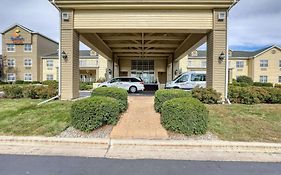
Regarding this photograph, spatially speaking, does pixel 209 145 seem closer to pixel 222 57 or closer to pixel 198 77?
pixel 222 57

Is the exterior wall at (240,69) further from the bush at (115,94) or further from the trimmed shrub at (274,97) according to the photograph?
the bush at (115,94)

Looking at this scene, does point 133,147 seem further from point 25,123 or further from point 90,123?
point 25,123

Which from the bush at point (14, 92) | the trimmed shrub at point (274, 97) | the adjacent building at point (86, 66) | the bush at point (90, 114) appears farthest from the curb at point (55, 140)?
the adjacent building at point (86, 66)

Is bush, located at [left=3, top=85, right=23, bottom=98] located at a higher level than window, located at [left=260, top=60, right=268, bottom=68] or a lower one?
lower

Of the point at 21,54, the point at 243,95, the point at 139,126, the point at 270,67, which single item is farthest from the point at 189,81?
the point at 21,54

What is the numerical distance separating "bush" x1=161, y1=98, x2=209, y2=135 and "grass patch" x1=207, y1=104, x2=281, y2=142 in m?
0.57

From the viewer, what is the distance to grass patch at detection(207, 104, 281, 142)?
21.7ft

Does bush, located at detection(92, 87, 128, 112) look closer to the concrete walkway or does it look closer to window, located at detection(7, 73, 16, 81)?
the concrete walkway

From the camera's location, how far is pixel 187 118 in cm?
671

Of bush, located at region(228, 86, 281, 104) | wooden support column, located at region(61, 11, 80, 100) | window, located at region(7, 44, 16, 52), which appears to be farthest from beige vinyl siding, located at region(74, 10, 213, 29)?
window, located at region(7, 44, 16, 52)

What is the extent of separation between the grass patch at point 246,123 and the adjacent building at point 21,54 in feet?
153

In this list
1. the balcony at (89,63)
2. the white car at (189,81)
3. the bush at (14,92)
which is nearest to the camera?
the bush at (14,92)

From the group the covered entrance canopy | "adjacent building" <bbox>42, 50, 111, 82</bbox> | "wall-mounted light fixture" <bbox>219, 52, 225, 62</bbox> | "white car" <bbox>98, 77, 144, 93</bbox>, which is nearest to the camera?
the covered entrance canopy

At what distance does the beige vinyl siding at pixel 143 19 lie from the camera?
12.1m
